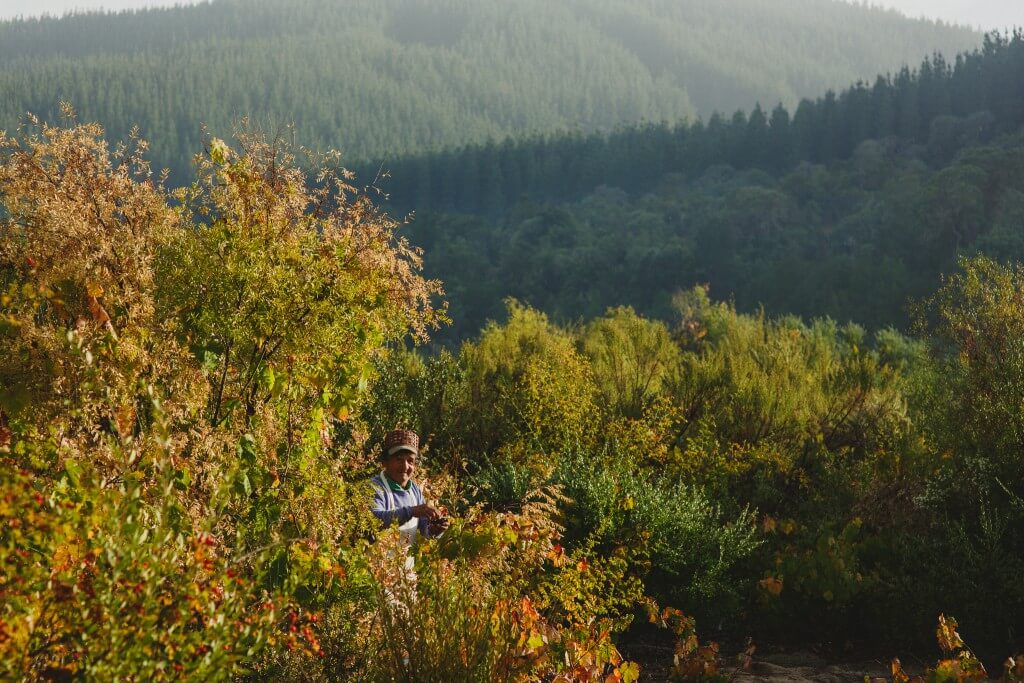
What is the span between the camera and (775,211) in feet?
242

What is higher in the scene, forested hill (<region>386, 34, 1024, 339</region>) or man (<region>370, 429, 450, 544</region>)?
man (<region>370, 429, 450, 544</region>)

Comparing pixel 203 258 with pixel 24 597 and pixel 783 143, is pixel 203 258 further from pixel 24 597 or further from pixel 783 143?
pixel 783 143

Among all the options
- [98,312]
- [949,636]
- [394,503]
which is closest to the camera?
[98,312]

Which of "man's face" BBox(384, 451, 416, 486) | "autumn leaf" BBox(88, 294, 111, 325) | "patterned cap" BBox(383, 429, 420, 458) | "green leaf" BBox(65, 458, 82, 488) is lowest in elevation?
"man's face" BBox(384, 451, 416, 486)

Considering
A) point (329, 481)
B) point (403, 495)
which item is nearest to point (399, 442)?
point (403, 495)

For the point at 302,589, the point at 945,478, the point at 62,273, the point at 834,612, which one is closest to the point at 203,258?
the point at 62,273

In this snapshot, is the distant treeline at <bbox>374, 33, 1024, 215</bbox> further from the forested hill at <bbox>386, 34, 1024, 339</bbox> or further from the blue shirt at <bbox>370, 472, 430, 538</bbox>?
the blue shirt at <bbox>370, 472, 430, 538</bbox>

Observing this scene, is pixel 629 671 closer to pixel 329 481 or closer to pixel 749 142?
pixel 329 481

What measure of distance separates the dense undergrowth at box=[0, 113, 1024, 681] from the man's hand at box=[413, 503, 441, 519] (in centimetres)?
26

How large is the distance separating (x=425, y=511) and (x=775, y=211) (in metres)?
72.3

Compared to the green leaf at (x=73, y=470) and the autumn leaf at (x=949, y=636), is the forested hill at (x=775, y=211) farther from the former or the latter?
the green leaf at (x=73, y=470)

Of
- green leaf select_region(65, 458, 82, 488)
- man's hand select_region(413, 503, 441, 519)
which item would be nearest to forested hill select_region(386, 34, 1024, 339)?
man's hand select_region(413, 503, 441, 519)

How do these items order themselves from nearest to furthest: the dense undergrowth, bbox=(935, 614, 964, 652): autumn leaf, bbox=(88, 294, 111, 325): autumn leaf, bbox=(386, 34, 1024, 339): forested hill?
the dense undergrowth, bbox=(88, 294, 111, 325): autumn leaf, bbox=(935, 614, 964, 652): autumn leaf, bbox=(386, 34, 1024, 339): forested hill

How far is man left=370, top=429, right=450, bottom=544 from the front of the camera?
5.55 m
